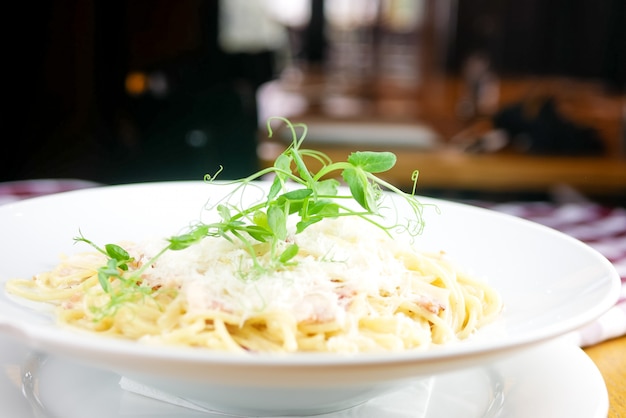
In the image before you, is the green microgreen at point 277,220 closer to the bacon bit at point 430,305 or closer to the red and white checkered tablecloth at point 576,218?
the bacon bit at point 430,305

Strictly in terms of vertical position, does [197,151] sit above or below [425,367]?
below

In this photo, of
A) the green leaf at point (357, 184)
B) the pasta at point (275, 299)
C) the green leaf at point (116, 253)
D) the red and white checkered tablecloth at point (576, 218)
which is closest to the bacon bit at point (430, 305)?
the pasta at point (275, 299)

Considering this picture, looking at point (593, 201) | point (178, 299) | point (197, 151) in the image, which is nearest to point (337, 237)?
point (178, 299)

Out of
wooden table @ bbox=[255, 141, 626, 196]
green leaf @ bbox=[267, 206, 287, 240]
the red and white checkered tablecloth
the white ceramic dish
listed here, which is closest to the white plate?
the white ceramic dish

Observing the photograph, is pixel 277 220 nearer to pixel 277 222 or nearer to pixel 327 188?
pixel 277 222

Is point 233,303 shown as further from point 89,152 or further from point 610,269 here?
point 89,152

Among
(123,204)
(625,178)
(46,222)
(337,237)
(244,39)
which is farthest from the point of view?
(244,39)

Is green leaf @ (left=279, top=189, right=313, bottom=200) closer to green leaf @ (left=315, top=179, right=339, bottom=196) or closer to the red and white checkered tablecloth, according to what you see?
green leaf @ (left=315, top=179, right=339, bottom=196)
